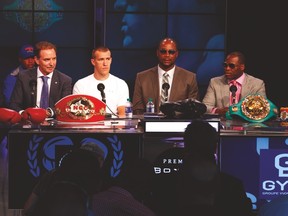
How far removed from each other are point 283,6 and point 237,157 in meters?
2.95

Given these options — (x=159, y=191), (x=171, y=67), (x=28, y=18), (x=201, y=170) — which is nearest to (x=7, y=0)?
(x=28, y=18)

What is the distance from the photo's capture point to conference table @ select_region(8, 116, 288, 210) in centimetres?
430

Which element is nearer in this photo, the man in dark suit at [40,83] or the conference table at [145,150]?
the conference table at [145,150]

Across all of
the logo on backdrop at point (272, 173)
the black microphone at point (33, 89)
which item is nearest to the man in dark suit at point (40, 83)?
the black microphone at point (33, 89)

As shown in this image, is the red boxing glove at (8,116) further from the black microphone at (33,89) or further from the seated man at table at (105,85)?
the seated man at table at (105,85)

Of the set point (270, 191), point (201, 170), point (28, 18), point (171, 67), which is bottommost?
point (270, 191)

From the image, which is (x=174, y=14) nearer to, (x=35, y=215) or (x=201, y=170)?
(x=201, y=170)

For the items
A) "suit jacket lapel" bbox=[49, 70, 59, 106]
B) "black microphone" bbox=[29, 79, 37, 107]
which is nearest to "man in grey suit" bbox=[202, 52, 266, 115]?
"suit jacket lapel" bbox=[49, 70, 59, 106]

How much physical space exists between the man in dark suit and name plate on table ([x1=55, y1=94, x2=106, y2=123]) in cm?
53

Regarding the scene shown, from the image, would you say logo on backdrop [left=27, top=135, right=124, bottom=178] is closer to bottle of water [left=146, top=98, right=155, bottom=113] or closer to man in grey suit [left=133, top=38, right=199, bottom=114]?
bottle of water [left=146, top=98, right=155, bottom=113]

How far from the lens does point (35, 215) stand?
1867mm

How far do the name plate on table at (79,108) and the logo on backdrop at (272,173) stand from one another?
1128 millimetres

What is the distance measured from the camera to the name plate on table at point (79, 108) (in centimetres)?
458

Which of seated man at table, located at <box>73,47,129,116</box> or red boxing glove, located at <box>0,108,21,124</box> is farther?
seated man at table, located at <box>73,47,129,116</box>
